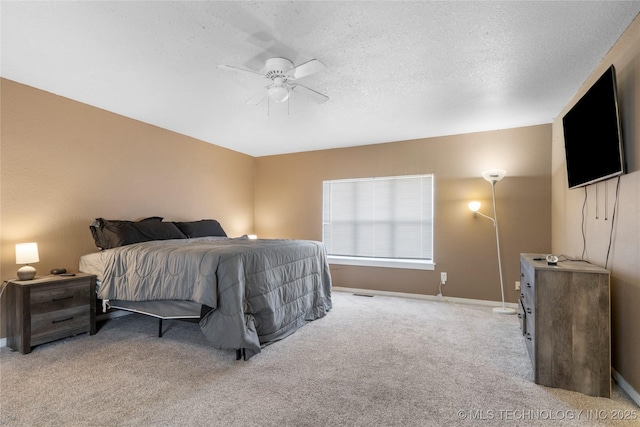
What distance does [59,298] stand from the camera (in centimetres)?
276

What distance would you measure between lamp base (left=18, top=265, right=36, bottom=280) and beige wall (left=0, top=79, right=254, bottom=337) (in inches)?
9.5

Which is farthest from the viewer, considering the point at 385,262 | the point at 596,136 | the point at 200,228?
the point at 385,262

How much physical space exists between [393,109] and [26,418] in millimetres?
3742

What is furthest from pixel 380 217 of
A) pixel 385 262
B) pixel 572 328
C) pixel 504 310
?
pixel 572 328

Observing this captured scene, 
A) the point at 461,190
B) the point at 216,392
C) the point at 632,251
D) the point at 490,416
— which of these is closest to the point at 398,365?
the point at 490,416

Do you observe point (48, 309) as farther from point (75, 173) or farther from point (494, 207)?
point (494, 207)

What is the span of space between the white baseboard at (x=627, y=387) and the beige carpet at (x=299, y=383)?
0.14 ft

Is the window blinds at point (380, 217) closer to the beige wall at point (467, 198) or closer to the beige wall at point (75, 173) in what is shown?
the beige wall at point (467, 198)

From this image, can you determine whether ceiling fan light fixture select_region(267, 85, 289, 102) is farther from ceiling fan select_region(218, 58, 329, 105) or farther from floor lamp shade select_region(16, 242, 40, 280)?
floor lamp shade select_region(16, 242, 40, 280)

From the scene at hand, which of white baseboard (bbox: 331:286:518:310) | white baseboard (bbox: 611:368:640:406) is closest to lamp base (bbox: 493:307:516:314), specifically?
white baseboard (bbox: 331:286:518:310)

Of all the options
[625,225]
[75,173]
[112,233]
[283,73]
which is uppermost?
[283,73]

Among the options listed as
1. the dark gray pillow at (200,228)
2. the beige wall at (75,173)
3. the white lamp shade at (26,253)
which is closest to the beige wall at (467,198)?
the dark gray pillow at (200,228)

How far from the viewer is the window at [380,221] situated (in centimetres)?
456

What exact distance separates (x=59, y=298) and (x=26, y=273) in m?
0.33
